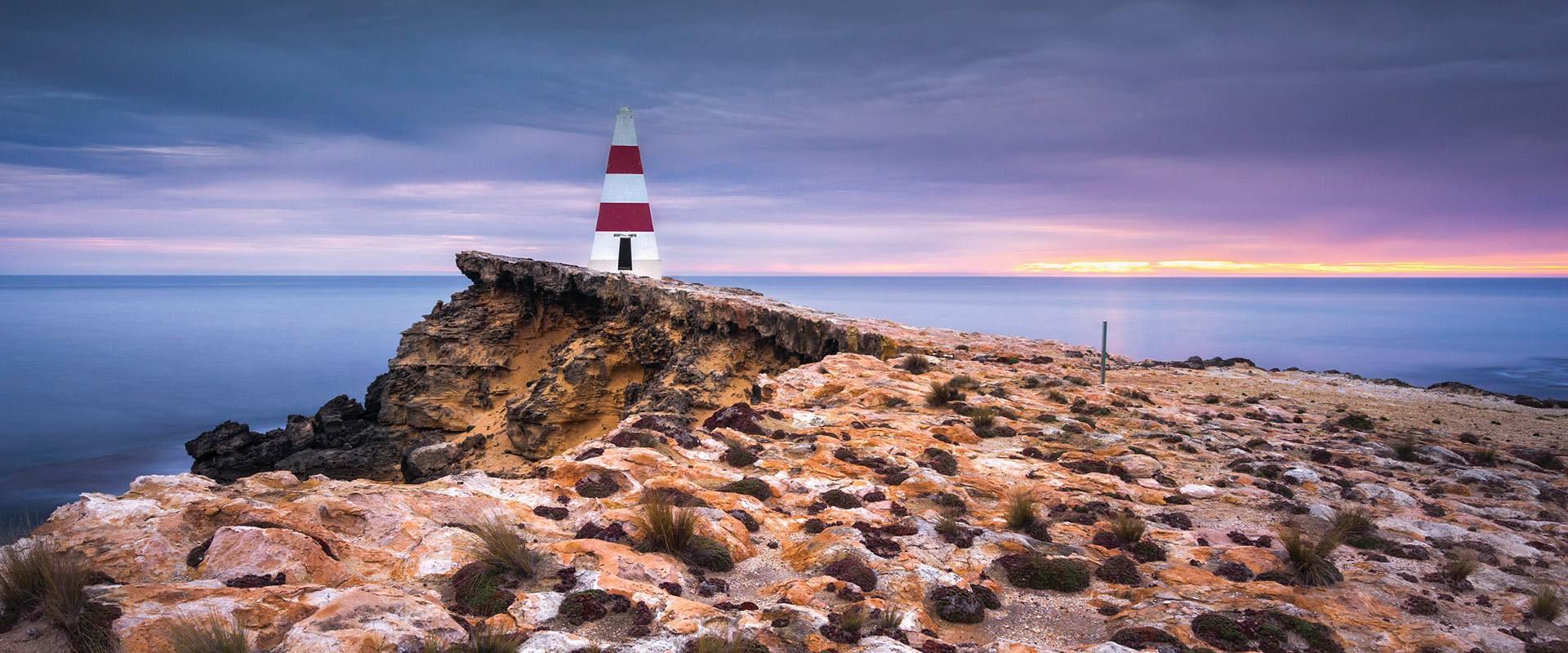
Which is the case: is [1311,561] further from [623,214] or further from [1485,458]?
[623,214]

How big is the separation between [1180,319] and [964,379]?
251ft

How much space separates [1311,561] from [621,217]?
23.3m

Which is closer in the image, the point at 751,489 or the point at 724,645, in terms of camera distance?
the point at 724,645

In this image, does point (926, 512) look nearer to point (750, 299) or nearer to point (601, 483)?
point (601, 483)

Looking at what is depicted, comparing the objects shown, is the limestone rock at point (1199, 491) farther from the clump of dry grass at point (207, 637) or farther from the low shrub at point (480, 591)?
the clump of dry grass at point (207, 637)

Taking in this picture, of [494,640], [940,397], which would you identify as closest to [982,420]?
[940,397]

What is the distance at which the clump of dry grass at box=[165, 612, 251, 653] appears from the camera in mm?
3332

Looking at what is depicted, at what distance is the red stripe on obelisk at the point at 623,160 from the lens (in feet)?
83.6

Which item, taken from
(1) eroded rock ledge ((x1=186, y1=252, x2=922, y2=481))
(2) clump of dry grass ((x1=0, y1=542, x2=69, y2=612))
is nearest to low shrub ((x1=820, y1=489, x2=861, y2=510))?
(2) clump of dry grass ((x1=0, y1=542, x2=69, y2=612))

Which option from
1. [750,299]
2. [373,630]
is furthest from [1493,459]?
[750,299]

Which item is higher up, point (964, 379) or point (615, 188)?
point (615, 188)

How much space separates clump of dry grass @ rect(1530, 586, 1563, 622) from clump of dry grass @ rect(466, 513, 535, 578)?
22.3 ft

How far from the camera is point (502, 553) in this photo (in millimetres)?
4801

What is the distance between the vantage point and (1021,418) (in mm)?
10406
